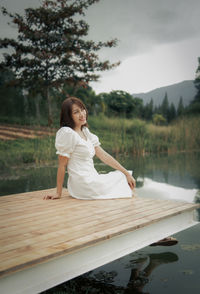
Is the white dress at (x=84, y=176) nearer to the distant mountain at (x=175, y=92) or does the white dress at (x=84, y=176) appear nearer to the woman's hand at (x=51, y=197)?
the woman's hand at (x=51, y=197)

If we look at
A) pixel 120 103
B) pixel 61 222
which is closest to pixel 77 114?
pixel 61 222

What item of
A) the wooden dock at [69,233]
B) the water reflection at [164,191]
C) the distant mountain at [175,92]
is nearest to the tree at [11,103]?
the water reflection at [164,191]

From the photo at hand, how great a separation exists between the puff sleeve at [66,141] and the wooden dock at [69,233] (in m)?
0.39

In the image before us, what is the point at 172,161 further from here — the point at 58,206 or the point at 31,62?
the point at 31,62

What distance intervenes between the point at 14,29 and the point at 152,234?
9622 mm

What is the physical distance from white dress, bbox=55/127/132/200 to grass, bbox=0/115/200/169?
3227 mm

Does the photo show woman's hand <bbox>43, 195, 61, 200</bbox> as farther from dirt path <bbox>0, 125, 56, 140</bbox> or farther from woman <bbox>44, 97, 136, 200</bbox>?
dirt path <bbox>0, 125, 56, 140</bbox>

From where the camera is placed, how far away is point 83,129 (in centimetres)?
248

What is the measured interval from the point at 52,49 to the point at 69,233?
948 centimetres

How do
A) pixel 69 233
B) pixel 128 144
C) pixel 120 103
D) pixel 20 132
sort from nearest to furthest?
pixel 69 233 → pixel 128 144 → pixel 20 132 → pixel 120 103

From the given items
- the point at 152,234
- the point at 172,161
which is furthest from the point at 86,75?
the point at 152,234

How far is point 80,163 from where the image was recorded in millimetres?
2398

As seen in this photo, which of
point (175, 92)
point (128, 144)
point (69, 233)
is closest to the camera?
point (69, 233)

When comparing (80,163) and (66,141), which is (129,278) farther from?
(66,141)
